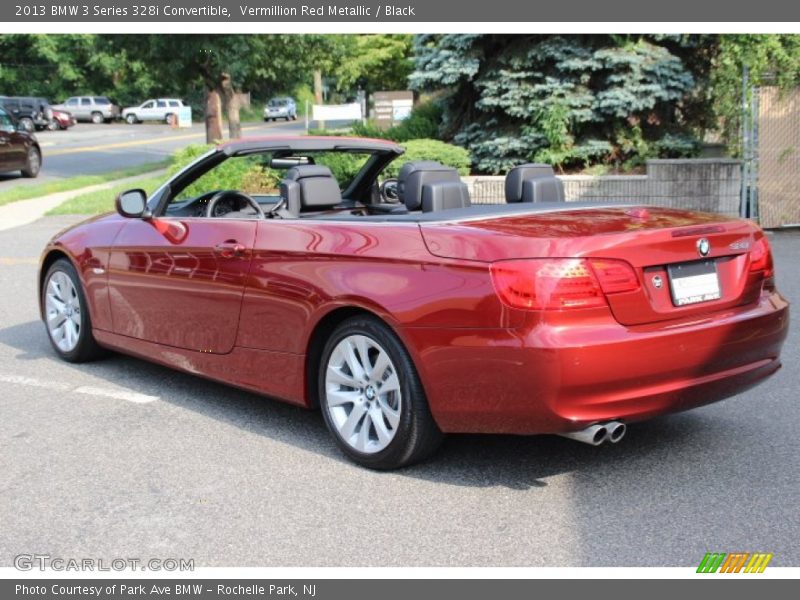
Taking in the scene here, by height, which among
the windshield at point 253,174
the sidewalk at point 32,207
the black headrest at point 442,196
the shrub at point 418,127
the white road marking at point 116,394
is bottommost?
the white road marking at point 116,394

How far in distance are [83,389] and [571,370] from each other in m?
3.52

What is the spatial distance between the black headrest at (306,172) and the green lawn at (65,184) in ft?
50.4

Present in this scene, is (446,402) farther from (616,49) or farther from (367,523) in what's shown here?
(616,49)

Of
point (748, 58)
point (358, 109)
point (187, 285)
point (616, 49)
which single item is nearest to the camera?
point (187, 285)

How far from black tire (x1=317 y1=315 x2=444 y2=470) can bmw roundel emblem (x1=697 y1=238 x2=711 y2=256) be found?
1.32 m

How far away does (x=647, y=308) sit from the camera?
13.6 ft

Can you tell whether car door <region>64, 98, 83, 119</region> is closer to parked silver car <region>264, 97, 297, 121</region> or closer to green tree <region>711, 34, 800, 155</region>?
parked silver car <region>264, 97, 297, 121</region>

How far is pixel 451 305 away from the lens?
13.7 feet

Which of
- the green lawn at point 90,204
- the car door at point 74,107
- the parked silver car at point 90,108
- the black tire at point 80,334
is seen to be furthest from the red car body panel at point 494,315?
the car door at point 74,107

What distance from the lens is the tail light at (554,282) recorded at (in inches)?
157

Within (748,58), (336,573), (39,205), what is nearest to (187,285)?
(336,573)

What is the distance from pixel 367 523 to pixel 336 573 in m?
0.46

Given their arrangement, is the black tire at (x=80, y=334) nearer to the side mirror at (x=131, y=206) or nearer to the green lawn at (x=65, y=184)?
the side mirror at (x=131, y=206)

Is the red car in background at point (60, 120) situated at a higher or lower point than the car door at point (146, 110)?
lower
